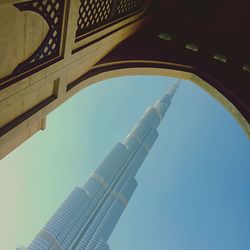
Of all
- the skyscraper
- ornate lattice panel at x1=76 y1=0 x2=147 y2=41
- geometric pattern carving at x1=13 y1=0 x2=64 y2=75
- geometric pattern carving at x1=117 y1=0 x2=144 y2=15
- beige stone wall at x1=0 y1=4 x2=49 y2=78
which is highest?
the skyscraper

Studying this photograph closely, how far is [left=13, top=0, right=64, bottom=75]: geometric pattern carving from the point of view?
13.3ft

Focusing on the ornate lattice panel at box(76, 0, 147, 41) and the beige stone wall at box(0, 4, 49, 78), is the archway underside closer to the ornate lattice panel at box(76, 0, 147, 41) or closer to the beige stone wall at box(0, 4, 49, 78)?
the ornate lattice panel at box(76, 0, 147, 41)

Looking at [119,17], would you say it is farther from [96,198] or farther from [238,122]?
[96,198]

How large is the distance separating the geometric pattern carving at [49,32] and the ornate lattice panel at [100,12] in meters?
0.59

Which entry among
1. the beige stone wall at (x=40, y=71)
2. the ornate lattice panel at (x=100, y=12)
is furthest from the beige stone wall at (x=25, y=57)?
the ornate lattice panel at (x=100, y=12)

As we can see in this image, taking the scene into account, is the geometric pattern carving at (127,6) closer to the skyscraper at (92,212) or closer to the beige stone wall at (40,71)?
the beige stone wall at (40,71)

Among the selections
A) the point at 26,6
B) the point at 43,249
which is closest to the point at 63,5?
the point at 26,6

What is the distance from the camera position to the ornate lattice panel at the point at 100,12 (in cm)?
538

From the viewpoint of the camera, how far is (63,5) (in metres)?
4.48

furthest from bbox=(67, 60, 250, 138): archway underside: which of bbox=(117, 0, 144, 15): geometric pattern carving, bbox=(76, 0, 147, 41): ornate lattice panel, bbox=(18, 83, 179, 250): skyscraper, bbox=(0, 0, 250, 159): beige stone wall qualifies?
bbox=(18, 83, 179, 250): skyscraper

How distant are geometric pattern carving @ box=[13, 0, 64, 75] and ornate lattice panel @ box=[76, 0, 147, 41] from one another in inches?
23.3

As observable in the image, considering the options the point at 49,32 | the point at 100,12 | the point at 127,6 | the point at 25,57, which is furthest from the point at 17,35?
the point at 127,6

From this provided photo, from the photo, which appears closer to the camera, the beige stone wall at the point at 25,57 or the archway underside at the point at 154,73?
the beige stone wall at the point at 25,57

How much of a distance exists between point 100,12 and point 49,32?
1783mm
